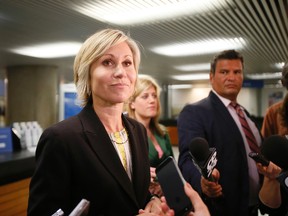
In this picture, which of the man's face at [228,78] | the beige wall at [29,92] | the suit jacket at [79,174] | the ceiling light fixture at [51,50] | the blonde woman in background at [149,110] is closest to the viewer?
the suit jacket at [79,174]

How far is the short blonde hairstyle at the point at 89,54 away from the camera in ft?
3.97

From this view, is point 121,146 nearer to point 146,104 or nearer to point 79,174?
point 79,174

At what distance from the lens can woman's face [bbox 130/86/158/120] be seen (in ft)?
9.25

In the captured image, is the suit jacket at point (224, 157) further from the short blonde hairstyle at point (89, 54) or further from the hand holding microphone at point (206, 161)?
the short blonde hairstyle at point (89, 54)

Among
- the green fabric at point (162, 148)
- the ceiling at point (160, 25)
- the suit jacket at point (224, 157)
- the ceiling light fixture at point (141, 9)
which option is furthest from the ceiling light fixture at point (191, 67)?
the suit jacket at point (224, 157)

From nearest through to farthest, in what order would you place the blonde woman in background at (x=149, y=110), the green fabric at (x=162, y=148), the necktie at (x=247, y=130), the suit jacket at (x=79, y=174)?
the suit jacket at (x=79, y=174) < the necktie at (x=247, y=130) < the green fabric at (x=162, y=148) < the blonde woman in background at (x=149, y=110)

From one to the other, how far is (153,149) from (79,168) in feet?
4.86

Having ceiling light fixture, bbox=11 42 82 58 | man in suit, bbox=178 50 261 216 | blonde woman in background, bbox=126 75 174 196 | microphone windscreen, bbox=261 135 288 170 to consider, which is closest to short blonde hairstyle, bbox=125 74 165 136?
blonde woman in background, bbox=126 75 174 196

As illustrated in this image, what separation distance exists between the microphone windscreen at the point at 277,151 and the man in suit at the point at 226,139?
642 mm

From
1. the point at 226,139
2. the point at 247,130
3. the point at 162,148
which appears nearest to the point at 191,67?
the point at 162,148

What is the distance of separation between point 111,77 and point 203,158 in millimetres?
509

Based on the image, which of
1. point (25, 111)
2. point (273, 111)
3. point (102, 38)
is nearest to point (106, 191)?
point (102, 38)

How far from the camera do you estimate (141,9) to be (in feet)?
13.9

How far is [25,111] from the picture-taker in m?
9.83
